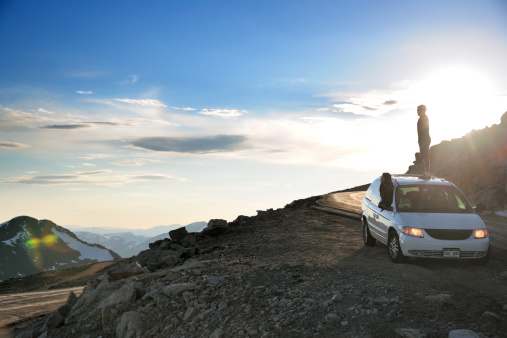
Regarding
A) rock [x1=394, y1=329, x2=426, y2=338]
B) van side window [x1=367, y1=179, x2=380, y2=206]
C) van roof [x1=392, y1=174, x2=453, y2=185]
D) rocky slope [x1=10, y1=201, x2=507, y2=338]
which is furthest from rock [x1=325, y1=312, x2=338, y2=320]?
van side window [x1=367, y1=179, x2=380, y2=206]

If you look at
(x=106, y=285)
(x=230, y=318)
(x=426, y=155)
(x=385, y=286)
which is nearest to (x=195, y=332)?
(x=230, y=318)

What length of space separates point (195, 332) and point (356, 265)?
4.07 meters

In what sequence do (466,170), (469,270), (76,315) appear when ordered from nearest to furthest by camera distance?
(469,270), (76,315), (466,170)

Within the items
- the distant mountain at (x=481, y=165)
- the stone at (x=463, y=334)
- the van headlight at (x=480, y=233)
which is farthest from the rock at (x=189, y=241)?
the distant mountain at (x=481, y=165)

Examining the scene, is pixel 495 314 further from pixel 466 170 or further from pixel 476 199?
pixel 466 170

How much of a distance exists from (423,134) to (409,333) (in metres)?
9.78

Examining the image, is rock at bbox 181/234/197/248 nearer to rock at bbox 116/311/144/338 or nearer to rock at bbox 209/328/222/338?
rock at bbox 116/311/144/338

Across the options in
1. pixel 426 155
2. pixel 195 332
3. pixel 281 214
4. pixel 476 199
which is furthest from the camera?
pixel 476 199

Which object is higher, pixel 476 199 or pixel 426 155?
pixel 426 155

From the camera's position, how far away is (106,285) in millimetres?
10938

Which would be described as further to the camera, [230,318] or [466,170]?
[466,170]

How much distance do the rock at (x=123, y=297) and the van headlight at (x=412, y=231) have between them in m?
6.06

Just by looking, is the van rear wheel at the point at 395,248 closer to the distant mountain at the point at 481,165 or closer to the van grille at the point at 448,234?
the van grille at the point at 448,234

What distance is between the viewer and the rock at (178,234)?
16078 mm
